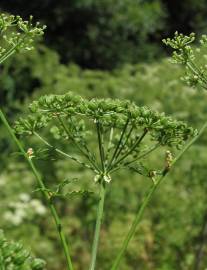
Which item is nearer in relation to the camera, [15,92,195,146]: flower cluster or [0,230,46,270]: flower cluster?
[0,230,46,270]: flower cluster

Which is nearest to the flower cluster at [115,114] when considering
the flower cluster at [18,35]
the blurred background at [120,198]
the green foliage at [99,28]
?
the flower cluster at [18,35]

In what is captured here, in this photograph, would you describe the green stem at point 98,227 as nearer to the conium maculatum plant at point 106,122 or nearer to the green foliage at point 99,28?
the conium maculatum plant at point 106,122

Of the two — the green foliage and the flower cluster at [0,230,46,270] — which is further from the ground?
the flower cluster at [0,230,46,270]

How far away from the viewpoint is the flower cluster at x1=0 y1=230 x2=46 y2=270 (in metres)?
1.48

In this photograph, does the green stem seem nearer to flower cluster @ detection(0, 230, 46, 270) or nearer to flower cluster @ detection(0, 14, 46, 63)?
flower cluster @ detection(0, 230, 46, 270)

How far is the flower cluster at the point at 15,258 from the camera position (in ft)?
4.87

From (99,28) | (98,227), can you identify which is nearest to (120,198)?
(98,227)

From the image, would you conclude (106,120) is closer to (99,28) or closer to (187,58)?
(187,58)

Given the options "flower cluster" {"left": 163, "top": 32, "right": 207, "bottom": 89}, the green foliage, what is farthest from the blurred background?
the green foliage

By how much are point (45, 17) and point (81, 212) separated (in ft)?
30.4

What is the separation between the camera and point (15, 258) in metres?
1.49

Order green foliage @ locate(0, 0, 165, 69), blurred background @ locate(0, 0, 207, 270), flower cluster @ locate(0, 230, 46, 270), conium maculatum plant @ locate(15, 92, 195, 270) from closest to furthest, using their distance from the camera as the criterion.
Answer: flower cluster @ locate(0, 230, 46, 270) < conium maculatum plant @ locate(15, 92, 195, 270) < blurred background @ locate(0, 0, 207, 270) < green foliage @ locate(0, 0, 165, 69)

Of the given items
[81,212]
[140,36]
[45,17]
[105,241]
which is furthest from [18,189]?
[140,36]

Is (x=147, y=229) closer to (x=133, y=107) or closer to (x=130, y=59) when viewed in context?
(x=133, y=107)
